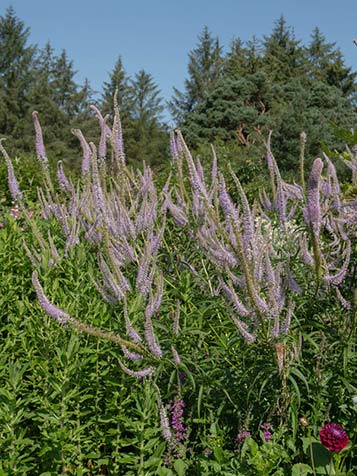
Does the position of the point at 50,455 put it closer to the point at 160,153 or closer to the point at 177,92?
the point at 160,153

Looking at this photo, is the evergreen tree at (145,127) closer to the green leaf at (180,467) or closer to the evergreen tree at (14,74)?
the evergreen tree at (14,74)

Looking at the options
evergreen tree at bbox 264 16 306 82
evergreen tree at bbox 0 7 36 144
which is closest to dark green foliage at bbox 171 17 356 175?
evergreen tree at bbox 264 16 306 82

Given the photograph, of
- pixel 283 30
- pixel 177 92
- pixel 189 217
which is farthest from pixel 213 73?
pixel 189 217

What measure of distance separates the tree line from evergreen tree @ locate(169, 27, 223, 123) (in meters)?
0.08

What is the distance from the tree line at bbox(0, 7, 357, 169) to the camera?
3178 cm

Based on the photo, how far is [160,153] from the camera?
43.8 m

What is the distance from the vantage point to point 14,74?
155 feet

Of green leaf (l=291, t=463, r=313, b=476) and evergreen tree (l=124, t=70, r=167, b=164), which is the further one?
evergreen tree (l=124, t=70, r=167, b=164)

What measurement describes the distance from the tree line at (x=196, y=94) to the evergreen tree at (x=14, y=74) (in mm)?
72

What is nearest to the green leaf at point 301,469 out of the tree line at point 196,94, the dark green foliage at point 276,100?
the dark green foliage at point 276,100

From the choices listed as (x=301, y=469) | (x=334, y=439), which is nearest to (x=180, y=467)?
(x=301, y=469)

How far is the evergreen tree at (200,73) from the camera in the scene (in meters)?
51.0

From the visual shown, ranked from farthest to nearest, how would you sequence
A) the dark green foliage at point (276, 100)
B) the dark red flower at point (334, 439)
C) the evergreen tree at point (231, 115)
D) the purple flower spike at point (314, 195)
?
the evergreen tree at point (231, 115) → the dark green foliage at point (276, 100) → the dark red flower at point (334, 439) → the purple flower spike at point (314, 195)

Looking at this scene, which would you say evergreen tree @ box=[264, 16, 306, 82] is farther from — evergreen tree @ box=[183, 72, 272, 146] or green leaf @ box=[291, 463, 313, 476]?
green leaf @ box=[291, 463, 313, 476]
